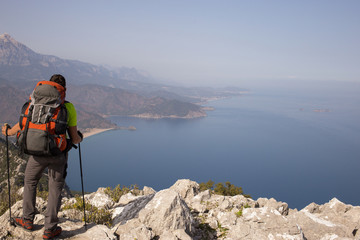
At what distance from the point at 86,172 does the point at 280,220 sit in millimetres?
106291

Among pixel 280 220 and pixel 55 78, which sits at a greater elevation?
pixel 55 78

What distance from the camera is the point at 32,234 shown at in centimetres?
397

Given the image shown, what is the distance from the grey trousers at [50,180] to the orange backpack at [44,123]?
259 mm

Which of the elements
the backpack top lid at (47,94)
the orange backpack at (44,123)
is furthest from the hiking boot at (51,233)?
the backpack top lid at (47,94)

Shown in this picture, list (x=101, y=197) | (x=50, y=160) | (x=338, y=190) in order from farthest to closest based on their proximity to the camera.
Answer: (x=338, y=190), (x=101, y=197), (x=50, y=160)

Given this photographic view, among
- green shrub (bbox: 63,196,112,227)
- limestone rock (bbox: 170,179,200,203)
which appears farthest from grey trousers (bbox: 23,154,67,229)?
limestone rock (bbox: 170,179,200,203)

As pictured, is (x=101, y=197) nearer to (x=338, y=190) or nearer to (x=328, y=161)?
(x=338, y=190)

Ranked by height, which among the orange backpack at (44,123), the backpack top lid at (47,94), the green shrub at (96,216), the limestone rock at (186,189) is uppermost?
the backpack top lid at (47,94)

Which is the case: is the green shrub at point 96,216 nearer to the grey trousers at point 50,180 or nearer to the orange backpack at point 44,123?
the grey trousers at point 50,180

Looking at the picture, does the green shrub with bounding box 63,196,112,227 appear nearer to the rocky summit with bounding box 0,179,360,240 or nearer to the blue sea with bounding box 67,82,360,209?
the rocky summit with bounding box 0,179,360,240

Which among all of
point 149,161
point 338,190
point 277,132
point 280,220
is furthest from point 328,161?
point 280,220

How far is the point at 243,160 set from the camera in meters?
115

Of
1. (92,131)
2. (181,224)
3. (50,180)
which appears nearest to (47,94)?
(50,180)

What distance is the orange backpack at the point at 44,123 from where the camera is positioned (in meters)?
3.36
